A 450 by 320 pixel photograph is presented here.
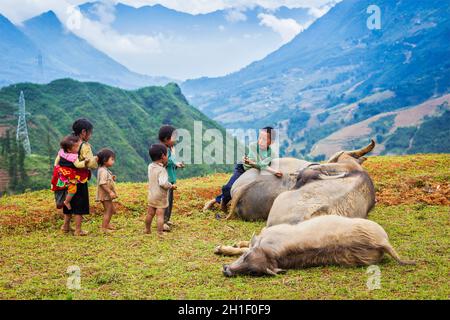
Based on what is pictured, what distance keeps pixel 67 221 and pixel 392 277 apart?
21.6 feet

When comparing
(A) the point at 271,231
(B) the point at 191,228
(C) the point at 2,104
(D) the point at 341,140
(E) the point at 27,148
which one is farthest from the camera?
(D) the point at 341,140

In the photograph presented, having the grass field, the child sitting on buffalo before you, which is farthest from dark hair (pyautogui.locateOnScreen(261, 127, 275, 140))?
the grass field

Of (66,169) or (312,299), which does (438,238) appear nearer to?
(312,299)

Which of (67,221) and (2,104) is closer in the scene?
(67,221)

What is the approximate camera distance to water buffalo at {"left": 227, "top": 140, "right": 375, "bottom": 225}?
862cm

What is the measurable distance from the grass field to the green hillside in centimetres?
5014

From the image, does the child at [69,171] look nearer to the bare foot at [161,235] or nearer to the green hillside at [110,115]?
the bare foot at [161,235]

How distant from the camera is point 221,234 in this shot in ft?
32.8

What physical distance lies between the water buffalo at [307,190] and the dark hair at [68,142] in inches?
144

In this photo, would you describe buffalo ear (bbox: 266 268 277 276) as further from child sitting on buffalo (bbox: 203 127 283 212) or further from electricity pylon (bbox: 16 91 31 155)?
electricity pylon (bbox: 16 91 31 155)

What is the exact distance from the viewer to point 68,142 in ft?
32.0

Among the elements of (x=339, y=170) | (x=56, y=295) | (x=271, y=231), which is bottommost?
(x=56, y=295)

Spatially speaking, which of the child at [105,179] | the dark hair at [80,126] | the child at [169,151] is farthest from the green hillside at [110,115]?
A: the dark hair at [80,126]

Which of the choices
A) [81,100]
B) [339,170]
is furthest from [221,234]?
[81,100]
